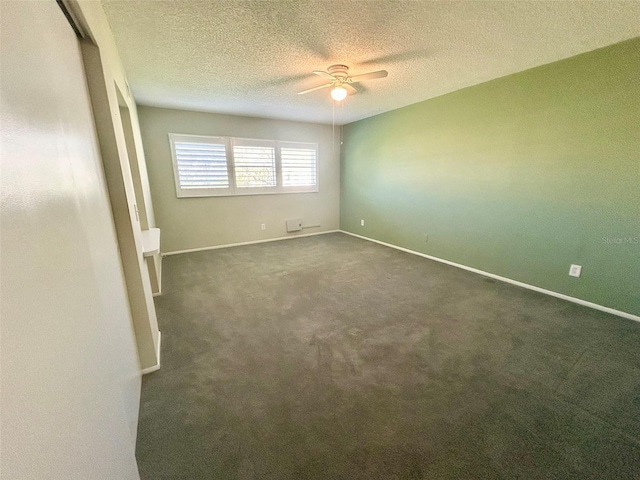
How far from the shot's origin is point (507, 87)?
9.50 ft

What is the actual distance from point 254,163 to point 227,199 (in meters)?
0.83

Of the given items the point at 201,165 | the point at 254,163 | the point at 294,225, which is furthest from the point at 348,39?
the point at 294,225

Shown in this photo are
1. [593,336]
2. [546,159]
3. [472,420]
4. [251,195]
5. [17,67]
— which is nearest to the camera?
[17,67]

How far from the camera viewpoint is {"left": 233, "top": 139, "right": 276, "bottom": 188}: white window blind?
4.58 metres

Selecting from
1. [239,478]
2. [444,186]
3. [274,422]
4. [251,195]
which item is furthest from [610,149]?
[251,195]

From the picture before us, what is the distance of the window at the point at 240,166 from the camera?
4.21 metres

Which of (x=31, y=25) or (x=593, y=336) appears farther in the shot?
(x=593, y=336)

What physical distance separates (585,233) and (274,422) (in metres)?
3.26

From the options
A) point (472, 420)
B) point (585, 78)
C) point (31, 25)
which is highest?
point (585, 78)

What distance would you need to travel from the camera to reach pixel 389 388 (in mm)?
1629

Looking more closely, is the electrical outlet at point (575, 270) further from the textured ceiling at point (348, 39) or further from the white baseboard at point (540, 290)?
the textured ceiling at point (348, 39)

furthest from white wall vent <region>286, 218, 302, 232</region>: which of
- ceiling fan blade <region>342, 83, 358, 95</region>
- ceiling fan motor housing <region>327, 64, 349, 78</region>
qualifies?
ceiling fan motor housing <region>327, 64, 349, 78</region>

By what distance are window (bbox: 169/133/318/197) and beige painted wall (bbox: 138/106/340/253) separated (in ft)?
0.37

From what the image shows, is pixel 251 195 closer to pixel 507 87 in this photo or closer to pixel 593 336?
pixel 507 87
